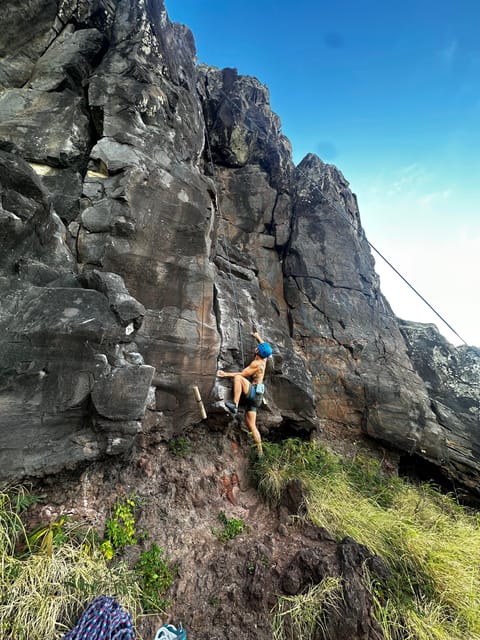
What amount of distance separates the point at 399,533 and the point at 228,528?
2392 mm

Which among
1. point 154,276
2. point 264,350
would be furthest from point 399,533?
point 154,276

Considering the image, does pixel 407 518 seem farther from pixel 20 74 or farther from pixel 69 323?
pixel 20 74

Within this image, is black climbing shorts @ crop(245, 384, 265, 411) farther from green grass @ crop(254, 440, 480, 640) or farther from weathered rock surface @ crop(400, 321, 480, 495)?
weathered rock surface @ crop(400, 321, 480, 495)

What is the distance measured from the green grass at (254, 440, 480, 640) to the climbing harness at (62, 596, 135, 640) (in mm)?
2589

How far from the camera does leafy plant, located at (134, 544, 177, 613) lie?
302 cm

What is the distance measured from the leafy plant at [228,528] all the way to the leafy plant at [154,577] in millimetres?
788

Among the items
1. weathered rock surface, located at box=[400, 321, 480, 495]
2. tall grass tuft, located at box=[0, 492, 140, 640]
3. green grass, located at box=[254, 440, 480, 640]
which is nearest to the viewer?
tall grass tuft, located at box=[0, 492, 140, 640]

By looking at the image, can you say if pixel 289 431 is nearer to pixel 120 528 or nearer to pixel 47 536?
pixel 120 528

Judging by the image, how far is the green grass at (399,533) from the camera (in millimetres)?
3232

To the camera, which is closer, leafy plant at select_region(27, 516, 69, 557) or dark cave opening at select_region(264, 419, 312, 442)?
leafy plant at select_region(27, 516, 69, 557)

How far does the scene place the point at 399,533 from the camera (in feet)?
13.6

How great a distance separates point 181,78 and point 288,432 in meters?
9.28

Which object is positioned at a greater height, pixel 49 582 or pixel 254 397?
pixel 254 397

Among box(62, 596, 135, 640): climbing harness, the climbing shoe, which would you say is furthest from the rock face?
box(62, 596, 135, 640): climbing harness
